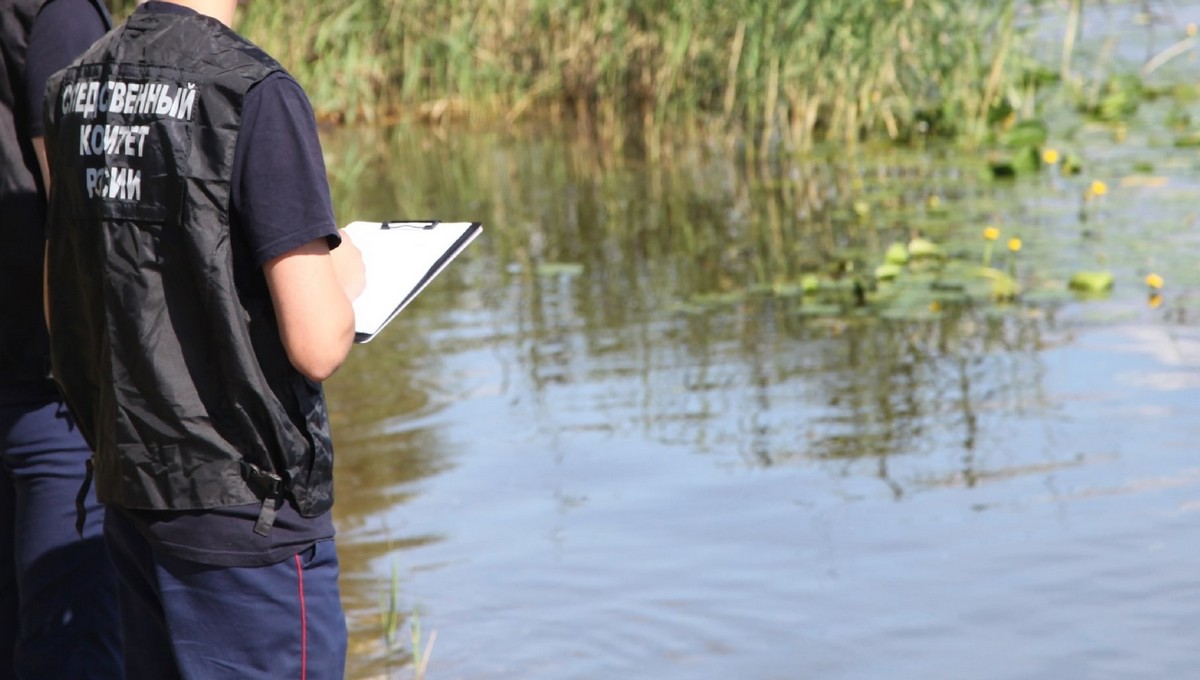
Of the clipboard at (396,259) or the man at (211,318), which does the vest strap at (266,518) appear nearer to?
the man at (211,318)

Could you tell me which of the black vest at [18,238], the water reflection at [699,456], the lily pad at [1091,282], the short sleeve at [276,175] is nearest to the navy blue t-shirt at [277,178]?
the short sleeve at [276,175]

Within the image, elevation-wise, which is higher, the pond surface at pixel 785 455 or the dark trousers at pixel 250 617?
the dark trousers at pixel 250 617

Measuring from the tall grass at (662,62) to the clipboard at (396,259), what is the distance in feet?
19.1

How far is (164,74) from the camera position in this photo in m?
1.82

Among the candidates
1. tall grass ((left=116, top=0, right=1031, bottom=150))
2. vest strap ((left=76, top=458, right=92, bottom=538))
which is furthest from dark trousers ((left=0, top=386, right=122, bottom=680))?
tall grass ((left=116, top=0, right=1031, bottom=150))

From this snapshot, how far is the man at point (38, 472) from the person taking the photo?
241 cm

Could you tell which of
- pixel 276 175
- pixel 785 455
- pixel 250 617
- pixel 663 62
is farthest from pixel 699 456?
pixel 663 62

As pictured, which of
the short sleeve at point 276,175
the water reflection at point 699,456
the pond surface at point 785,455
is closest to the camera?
the short sleeve at point 276,175

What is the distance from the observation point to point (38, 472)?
7.94 feet

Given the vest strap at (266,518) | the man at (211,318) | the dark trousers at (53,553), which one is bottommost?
the dark trousers at (53,553)

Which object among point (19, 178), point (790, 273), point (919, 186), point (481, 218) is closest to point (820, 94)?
point (919, 186)

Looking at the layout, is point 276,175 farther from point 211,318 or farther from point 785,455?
point 785,455

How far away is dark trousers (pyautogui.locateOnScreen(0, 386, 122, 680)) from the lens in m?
2.42

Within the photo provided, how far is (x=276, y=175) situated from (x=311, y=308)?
0.52 ft
